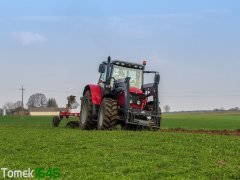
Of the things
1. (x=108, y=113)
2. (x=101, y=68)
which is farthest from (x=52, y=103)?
(x=108, y=113)

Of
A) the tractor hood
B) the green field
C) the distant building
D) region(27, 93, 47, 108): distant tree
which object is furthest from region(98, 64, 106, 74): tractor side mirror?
region(27, 93, 47, 108): distant tree

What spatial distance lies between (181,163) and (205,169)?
76 cm

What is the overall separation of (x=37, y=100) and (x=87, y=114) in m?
126

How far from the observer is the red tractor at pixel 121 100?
17703 mm

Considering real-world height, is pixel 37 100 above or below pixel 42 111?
above

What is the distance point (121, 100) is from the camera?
60.1 feet

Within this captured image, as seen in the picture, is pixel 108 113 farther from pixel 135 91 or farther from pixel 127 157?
pixel 127 157

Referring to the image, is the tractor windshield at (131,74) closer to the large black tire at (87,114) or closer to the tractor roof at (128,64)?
the tractor roof at (128,64)

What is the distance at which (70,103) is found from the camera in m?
28.3

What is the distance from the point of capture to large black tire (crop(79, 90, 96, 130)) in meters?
19.6

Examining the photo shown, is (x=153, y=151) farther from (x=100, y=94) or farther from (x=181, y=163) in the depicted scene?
(x=100, y=94)

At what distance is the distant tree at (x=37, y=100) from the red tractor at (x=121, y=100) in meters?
124

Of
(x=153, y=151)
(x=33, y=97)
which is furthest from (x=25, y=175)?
(x=33, y=97)

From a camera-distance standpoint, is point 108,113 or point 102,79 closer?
point 108,113
